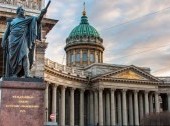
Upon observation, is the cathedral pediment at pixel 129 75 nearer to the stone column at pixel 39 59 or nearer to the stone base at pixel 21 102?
the stone column at pixel 39 59

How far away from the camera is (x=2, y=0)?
46188 millimetres

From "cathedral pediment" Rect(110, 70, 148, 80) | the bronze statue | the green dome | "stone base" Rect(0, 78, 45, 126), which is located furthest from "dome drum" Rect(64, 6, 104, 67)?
"stone base" Rect(0, 78, 45, 126)

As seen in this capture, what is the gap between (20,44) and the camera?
1669 cm

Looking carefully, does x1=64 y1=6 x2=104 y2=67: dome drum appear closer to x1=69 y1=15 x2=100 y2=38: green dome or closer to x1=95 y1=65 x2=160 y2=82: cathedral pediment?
x1=69 y1=15 x2=100 y2=38: green dome

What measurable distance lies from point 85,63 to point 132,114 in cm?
2093

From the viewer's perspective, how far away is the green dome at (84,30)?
109 metres

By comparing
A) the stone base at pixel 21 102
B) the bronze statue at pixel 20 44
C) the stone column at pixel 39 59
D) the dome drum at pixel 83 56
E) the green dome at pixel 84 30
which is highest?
the green dome at pixel 84 30

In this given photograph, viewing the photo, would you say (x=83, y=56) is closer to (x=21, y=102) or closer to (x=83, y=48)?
(x=83, y=48)

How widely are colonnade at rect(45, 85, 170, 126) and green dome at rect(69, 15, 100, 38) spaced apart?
1048 inches

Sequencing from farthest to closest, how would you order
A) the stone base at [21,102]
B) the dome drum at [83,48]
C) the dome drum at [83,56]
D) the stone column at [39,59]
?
the dome drum at [83,48] < the dome drum at [83,56] < the stone column at [39,59] < the stone base at [21,102]

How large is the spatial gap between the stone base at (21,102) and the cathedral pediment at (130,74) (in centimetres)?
6532

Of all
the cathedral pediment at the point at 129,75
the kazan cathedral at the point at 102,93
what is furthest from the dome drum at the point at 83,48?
the cathedral pediment at the point at 129,75

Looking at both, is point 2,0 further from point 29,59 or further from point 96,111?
point 96,111

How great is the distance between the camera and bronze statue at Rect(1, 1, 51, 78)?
54.3 feet
